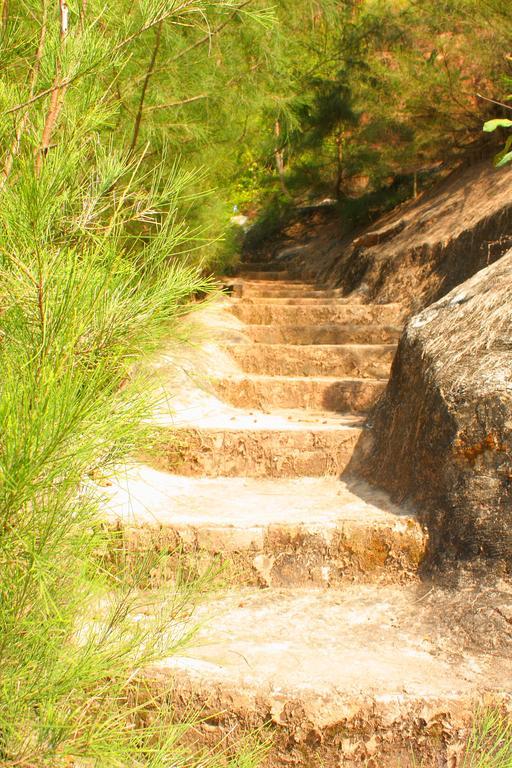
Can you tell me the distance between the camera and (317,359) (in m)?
4.26

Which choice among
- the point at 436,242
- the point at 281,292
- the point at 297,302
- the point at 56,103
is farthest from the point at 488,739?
the point at 281,292

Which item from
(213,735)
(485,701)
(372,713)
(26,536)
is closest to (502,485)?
(485,701)

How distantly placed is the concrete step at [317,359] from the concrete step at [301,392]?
0.79 ft

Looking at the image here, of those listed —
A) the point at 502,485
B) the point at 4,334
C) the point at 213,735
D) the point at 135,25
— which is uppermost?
the point at 135,25

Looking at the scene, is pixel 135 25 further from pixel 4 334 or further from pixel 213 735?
pixel 213 735

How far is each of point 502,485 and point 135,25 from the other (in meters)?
1.74

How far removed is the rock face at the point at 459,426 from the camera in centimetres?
215

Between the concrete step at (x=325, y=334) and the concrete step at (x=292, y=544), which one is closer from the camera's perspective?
the concrete step at (x=292, y=544)

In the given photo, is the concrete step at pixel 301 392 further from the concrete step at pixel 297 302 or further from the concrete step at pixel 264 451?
the concrete step at pixel 297 302

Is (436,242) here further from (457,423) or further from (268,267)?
(268,267)

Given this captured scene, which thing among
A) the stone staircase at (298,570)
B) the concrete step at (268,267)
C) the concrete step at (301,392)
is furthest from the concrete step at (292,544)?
the concrete step at (268,267)

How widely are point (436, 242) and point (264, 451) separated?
2.83m

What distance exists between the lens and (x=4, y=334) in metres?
1.15

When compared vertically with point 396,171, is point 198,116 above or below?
below
